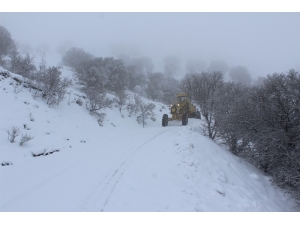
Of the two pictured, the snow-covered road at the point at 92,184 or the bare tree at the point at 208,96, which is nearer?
the snow-covered road at the point at 92,184

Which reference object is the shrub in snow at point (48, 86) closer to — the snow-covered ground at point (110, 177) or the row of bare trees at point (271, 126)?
the snow-covered ground at point (110, 177)

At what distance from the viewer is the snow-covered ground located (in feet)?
10.3

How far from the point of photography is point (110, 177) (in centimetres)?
416

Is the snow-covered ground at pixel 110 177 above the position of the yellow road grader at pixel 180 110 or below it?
below

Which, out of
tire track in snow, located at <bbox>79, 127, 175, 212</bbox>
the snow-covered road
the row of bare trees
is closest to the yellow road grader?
the row of bare trees

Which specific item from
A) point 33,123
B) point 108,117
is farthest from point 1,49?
point 33,123

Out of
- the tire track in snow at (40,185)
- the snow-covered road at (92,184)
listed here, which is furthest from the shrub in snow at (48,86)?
the tire track in snow at (40,185)

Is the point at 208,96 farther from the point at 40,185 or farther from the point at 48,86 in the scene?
the point at 48,86

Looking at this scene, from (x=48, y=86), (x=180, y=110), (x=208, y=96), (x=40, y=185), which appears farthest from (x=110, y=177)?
(x=180, y=110)

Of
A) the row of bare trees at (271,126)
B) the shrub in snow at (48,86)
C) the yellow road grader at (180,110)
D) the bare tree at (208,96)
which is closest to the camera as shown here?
the row of bare trees at (271,126)

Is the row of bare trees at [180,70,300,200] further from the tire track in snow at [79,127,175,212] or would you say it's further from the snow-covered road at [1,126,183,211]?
the tire track in snow at [79,127,175,212]

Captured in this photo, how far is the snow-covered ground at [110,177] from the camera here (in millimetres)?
3135

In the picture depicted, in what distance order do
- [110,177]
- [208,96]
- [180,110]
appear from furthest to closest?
1. [180,110]
2. [208,96]
3. [110,177]
